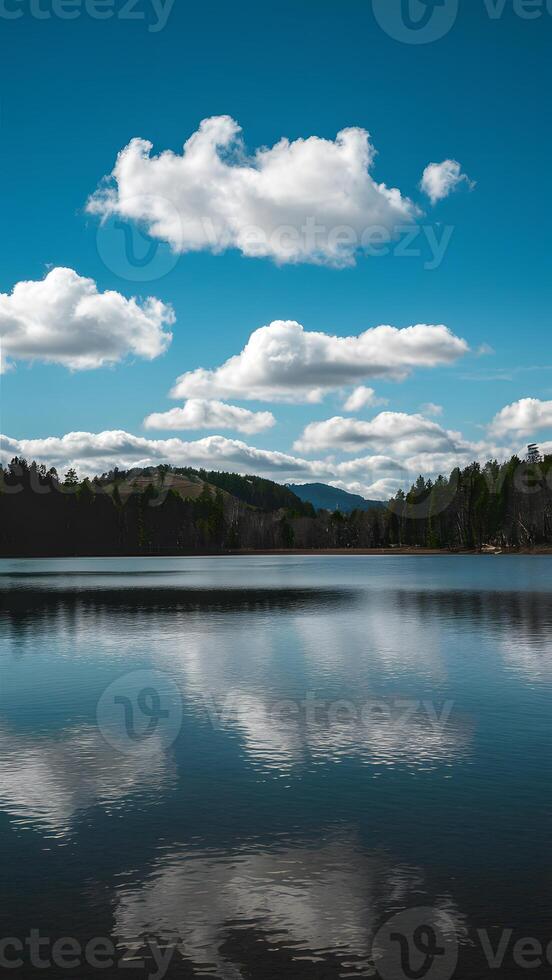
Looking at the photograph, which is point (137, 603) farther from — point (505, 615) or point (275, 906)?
point (275, 906)

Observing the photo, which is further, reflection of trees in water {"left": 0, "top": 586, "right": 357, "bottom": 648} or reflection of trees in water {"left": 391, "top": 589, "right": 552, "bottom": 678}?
reflection of trees in water {"left": 0, "top": 586, "right": 357, "bottom": 648}

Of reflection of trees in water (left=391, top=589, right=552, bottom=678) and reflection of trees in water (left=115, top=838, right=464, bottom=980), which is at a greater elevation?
reflection of trees in water (left=115, top=838, right=464, bottom=980)

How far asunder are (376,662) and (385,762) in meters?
16.7

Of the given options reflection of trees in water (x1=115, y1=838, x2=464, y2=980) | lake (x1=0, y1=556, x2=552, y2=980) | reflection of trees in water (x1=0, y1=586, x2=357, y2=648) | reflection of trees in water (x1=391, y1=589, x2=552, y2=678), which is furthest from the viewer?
reflection of trees in water (x1=0, y1=586, x2=357, y2=648)

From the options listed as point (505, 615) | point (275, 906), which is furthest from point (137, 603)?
point (275, 906)

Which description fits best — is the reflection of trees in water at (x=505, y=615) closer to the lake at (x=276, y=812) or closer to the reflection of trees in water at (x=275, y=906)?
the lake at (x=276, y=812)

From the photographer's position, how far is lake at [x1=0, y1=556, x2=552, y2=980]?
11.7 metres

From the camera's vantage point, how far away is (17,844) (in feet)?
51.1

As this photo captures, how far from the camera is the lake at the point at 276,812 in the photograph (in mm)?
11734

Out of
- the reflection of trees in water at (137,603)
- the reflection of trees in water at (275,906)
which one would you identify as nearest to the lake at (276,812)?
the reflection of trees in water at (275,906)

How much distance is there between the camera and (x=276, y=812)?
17.3 meters

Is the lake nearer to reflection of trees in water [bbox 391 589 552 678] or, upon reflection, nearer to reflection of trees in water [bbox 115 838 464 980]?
reflection of trees in water [bbox 115 838 464 980]

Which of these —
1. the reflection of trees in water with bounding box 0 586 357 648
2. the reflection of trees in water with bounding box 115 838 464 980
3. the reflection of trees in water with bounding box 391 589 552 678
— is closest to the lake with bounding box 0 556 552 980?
the reflection of trees in water with bounding box 115 838 464 980

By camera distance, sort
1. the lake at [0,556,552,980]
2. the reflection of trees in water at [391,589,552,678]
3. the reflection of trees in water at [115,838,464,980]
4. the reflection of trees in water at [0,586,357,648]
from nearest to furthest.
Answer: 1. the reflection of trees in water at [115,838,464,980]
2. the lake at [0,556,552,980]
3. the reflection of trees in water at [391,589,552,678]
4. the reflection of trees in water at [0,586,357,648]
